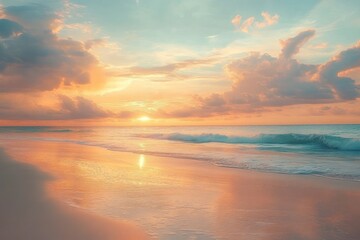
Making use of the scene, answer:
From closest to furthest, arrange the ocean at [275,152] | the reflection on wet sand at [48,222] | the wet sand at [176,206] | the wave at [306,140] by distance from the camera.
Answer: the reflection on wet sand at [48,222] → the wet sand at [176,206] → the ocean at [275,152] → the wave at [306,140]

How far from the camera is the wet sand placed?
18.7 ft

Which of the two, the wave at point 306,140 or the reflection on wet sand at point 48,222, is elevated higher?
the wave at point 306,140

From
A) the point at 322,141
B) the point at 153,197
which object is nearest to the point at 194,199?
the point at 153,197

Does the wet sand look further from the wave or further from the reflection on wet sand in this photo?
the wave

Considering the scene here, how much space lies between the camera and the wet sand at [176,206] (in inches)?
224

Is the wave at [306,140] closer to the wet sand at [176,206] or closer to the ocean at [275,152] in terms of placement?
the ocean at [275,152]

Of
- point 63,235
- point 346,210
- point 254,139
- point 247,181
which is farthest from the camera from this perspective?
Result: point 254,139

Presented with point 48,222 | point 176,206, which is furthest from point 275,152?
point 48,222

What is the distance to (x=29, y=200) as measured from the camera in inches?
308

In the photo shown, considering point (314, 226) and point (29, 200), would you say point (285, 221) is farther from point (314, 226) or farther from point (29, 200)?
point (29, 200)

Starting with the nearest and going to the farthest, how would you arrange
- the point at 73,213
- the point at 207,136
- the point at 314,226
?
the point at 314,226 < the point at 73,213 < the point at 207,136

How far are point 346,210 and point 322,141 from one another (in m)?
29.9

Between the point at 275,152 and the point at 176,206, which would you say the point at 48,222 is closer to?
the point at 176,206

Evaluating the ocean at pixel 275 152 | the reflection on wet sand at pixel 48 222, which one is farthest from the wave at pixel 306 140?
the reflection on wet sand at pixel 48 222
